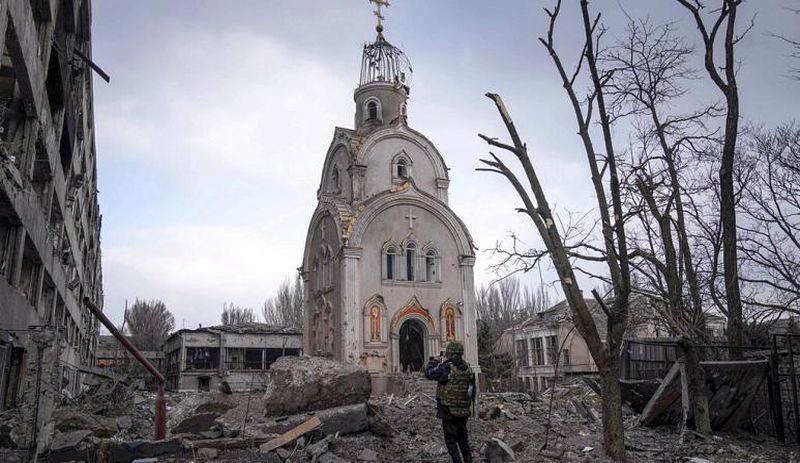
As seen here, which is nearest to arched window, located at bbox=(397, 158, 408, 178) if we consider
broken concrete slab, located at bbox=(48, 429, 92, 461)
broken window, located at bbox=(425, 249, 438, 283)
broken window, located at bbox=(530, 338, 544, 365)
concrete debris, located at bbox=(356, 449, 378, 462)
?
broken window, located at bbox=(425, 249, 438, 283)

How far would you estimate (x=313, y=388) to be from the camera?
438 inches

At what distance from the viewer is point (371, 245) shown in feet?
79.1

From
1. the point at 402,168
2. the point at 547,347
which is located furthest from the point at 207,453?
the point at 547,347

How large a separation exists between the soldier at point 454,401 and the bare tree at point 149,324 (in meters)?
69.2

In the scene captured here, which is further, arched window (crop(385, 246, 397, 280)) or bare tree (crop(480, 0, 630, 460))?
arched window (crop(385, 246, 397, 280))

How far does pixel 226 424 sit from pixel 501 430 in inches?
204

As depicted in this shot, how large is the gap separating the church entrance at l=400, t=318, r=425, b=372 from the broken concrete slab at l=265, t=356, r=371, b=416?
42.7ft

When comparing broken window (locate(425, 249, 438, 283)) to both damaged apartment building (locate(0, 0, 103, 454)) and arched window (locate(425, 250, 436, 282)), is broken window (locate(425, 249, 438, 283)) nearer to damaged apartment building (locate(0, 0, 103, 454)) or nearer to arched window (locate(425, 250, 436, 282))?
arched window (locate(425, 250, 436, 282))

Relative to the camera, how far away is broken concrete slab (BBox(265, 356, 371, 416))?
11.1 meters

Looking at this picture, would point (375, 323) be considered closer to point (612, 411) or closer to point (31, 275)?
point (31, 275)

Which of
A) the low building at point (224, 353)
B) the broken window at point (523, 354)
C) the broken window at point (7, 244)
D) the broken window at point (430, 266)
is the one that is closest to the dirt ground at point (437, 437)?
the broken window at point (7, 244)

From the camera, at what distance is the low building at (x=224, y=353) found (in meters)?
39.6

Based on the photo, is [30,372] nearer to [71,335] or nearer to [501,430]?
[501,430]

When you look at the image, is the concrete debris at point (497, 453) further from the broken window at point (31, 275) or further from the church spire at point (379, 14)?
the church spire at point (379, 14)
